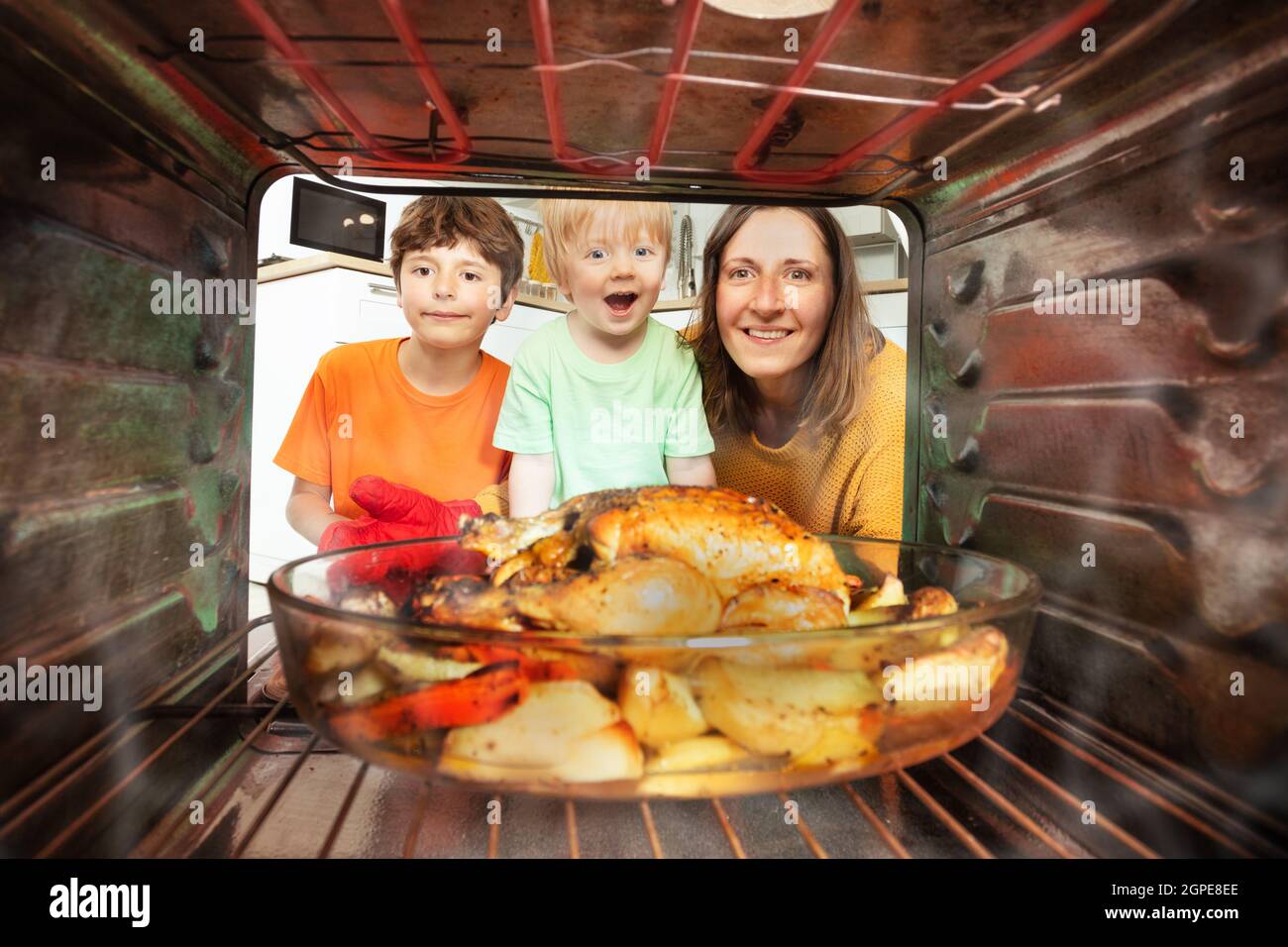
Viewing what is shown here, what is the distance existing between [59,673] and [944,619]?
0.64m

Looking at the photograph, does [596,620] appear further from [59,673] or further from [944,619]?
[59,673]

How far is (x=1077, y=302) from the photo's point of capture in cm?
71

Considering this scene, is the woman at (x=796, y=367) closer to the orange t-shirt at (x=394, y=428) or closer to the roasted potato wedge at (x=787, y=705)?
the orange t-shirt at (x=394, y=428)

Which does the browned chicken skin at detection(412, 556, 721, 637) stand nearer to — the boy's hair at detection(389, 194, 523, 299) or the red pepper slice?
the red pepper slice

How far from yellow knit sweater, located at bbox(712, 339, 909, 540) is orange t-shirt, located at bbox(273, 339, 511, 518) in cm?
31

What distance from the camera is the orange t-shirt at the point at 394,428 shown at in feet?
3.16

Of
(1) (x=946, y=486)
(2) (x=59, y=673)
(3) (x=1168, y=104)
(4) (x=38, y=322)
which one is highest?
(3) (x=1168, y=104)

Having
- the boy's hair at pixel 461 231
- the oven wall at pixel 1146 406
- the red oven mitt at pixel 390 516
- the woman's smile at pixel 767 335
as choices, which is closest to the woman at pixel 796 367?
the woman's smile at pixel 767 335

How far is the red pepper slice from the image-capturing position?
1.62 ft

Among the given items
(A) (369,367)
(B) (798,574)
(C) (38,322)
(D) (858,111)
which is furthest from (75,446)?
(D) (858,111)

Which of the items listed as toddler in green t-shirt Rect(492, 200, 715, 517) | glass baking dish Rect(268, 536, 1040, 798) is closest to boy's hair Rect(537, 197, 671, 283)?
toddler in green t-shirt Rect(492, 200, 715, 517)

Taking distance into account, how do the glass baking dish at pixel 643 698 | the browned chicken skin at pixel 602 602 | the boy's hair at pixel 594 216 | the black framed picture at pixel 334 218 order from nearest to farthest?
the glass baking dish at pixel 643 698 < the browned chicken skin at pixel 602 602 < the black framed picture at pixel 334 218 < the boy's hair at pixel 594 216

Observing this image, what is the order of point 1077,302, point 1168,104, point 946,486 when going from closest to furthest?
point 1168,104, point 1077,302, point 946,486

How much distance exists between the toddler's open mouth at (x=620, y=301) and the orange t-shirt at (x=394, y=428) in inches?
6.7
